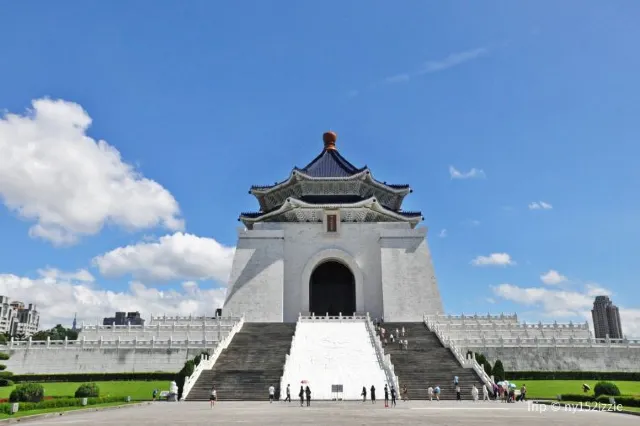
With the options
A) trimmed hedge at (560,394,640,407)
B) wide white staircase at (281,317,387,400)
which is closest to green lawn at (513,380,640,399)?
trimmed hedge at (560,394,640,407)

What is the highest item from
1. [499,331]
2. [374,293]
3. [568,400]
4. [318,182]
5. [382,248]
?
Result: [318,182]

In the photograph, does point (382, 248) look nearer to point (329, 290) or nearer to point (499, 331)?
point (329, 290)

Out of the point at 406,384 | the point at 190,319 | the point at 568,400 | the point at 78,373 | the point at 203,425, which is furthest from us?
the point at 190,319

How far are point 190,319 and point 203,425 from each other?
1923cm

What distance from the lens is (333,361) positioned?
69.8 ft

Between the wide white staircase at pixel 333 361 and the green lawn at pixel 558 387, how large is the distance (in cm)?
627

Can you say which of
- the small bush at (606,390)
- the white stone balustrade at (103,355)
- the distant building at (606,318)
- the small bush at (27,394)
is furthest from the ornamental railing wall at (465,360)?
the distant building at (606,318)

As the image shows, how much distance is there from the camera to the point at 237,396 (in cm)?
1839

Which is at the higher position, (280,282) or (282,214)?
(282,214)

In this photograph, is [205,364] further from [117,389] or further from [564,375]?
[564,375]

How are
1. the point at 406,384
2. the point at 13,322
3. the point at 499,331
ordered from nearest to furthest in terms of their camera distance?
the point at 406,384 < the point at 499,331 < the point at 13,322

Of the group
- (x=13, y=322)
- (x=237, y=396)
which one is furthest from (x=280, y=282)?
(x=13, y=322)

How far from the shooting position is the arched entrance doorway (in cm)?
3628

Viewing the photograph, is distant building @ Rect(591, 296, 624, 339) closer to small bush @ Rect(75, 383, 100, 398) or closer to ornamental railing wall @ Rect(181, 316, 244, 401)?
ornamental railing wall @ Rect(181, 316, 244, 401)
